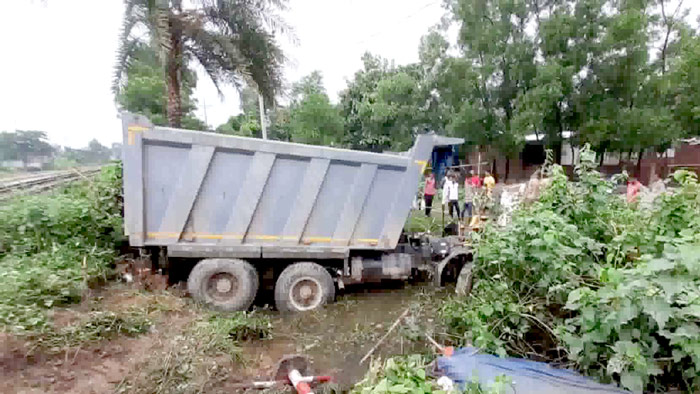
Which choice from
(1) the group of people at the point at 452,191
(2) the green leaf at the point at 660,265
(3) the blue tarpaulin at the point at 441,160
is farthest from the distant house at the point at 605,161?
(2) the green leaf at the point at 660,265

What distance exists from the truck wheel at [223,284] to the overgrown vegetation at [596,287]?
222 centimetres

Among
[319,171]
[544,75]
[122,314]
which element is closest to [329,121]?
[544,75]

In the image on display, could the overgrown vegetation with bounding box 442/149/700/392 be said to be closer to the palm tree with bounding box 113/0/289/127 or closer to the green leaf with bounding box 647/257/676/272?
the green leaf with bounding box 647/257/676/272

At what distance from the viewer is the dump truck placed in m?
4.31

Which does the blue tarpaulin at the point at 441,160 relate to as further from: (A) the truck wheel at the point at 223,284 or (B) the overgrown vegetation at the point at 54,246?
(B) the overgrown vegetation at the point at 54,246

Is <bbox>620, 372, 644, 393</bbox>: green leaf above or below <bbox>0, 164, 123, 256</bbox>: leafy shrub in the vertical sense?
below

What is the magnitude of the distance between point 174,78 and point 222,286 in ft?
16.0

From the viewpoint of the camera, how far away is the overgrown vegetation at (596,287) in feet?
6.33

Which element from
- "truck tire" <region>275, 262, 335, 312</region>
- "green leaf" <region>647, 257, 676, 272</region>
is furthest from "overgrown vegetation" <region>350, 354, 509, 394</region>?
"truck tire" <region>275, 262, 335, 312</region>

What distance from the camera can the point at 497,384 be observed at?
5.98 feet

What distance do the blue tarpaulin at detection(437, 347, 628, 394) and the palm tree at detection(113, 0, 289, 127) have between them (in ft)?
21.4

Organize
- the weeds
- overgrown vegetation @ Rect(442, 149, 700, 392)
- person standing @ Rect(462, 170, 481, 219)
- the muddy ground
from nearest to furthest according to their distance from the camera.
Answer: overgrown vegetation @ Rect(442, 149, 700, 392) → the muddy ground → the weeds → person standing @ Rect(462, 170, 481, 219)

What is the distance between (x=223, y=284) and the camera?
454 cm

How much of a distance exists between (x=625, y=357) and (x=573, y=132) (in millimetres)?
16201
